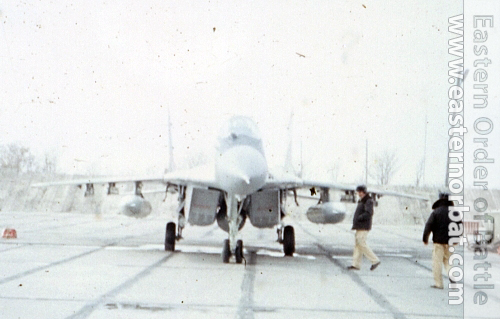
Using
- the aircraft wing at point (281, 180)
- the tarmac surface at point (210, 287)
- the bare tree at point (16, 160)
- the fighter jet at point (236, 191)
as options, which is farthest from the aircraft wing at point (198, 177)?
the bare tree at point (16, 160)

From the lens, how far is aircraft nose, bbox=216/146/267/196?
790 centimetres

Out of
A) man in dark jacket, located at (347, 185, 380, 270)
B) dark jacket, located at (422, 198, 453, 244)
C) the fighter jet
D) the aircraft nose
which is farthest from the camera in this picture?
man in dark jacket, located at (347, 185, 380, 270)

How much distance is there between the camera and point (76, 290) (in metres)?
6.54

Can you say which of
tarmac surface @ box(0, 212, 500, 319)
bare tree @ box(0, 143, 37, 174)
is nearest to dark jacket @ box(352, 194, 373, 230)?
tarmac surface @ box(0, 212, 500, 319)

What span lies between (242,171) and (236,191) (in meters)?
0.47

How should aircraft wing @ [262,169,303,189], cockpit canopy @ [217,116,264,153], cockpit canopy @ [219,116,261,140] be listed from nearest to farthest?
cockpit canopy @ [217,116,264,153] → cockpit canopy @ [219,116,261,140] → aircraft wing @ [262,169,303,189]

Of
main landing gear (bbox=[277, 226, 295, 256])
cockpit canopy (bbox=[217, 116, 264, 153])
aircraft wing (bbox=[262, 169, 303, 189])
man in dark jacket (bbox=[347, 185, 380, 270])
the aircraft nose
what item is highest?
cockpit canopy (bbox=[217, 116, 264, 153])

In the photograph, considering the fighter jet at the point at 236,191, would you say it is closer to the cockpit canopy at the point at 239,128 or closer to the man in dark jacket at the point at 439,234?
the cockpit canopy at the point at 239,128

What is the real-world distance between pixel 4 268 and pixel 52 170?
116ft

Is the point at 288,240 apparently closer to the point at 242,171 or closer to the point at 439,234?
the point at 242,171

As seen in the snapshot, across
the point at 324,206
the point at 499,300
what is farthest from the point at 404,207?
the point at 499,300

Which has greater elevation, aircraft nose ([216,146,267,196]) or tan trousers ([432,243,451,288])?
aircraft nose ([216,146,267,196])

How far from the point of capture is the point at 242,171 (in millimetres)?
7922

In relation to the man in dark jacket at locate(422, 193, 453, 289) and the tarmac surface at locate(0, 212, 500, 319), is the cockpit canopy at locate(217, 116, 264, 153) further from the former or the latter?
the man in dark jacket at locate(422, 193, 453, 289)
